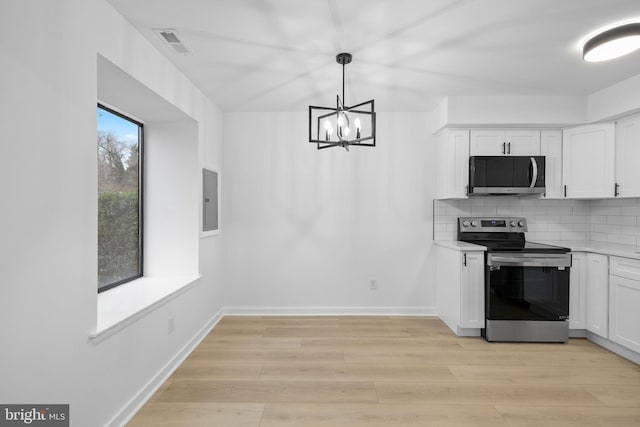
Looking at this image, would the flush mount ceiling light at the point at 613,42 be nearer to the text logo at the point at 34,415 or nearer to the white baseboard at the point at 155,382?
the text logo at the point at 34,415

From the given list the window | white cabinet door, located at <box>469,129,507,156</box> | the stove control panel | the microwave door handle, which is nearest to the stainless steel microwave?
the microwave door handle

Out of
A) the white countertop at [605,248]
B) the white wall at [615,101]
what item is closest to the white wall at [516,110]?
the white wall at [615,101]

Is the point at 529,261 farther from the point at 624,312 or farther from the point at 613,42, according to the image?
the point at 613,42

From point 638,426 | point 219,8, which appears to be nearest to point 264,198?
point 219,8

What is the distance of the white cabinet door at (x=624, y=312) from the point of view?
3.05 meters

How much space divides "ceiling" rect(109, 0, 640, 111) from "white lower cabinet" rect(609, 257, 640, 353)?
1736 mm

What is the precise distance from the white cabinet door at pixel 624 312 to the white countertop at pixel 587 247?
0.23m

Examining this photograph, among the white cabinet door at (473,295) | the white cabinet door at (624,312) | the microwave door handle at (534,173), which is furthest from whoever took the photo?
the microwave door handle at (534,173)

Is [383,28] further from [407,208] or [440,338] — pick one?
[440,338]

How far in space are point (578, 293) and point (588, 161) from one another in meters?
1.39

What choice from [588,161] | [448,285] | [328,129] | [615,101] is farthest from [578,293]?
[328,129]

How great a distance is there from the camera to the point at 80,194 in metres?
1.83

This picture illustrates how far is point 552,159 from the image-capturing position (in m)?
3.93

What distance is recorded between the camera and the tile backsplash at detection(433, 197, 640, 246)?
413 centimetres
